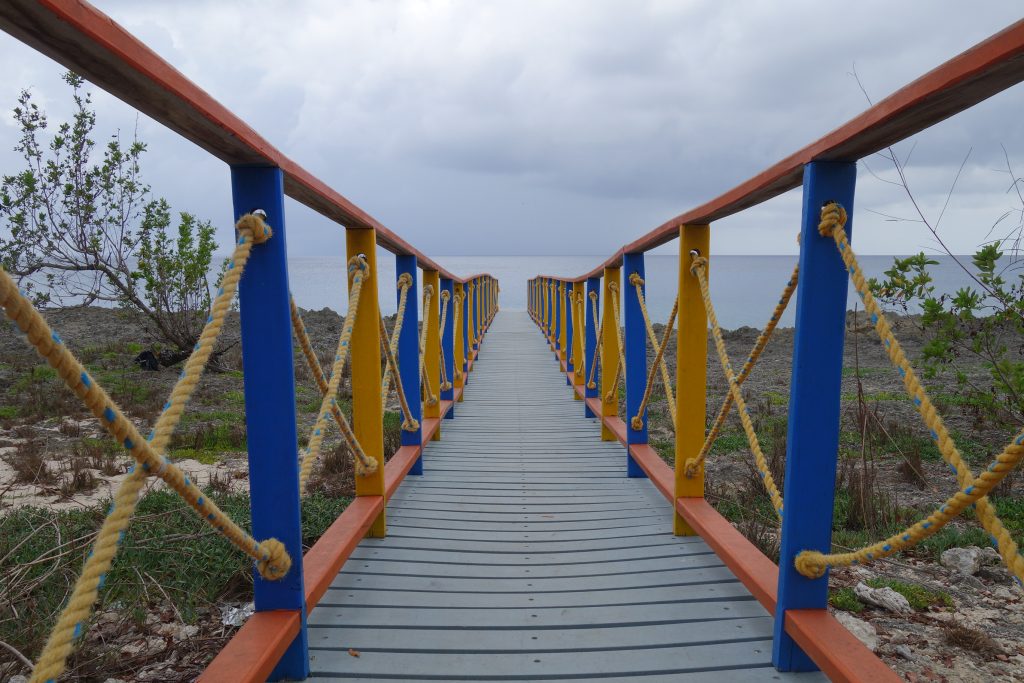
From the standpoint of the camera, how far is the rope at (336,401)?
205 cm

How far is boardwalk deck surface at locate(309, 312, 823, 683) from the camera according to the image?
1945mm

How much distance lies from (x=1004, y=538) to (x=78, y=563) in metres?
3.59

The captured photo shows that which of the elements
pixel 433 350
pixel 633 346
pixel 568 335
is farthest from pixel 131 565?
pixel 568 335

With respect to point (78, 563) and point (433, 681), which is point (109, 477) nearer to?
point (78, 563)

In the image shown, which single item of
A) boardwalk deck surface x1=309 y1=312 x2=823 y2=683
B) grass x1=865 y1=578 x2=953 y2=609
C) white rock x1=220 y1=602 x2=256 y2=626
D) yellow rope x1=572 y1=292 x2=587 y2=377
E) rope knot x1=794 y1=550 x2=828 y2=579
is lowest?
grass x1=865 y1=578 x2=953 y2=609

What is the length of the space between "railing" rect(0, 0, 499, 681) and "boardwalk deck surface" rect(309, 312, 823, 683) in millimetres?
180

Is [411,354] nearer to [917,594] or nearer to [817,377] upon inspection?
[817,377]

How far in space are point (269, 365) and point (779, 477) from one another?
4.59m

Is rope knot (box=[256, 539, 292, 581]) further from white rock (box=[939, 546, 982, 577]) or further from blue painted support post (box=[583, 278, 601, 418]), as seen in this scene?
blue painted support post (box=[583, 278, 601, 418])

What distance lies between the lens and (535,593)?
95.0 inches

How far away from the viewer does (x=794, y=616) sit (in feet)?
6.00

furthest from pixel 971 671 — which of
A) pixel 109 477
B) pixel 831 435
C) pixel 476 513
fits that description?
pixel 109 477

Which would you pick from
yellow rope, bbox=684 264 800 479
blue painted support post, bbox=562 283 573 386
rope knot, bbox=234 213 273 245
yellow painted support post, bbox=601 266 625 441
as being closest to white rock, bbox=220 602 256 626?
rope knot, bbox=234 213 273 245

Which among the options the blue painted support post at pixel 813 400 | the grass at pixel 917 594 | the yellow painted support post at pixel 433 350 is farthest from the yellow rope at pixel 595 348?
the blue painted support post at pixel 813 400
